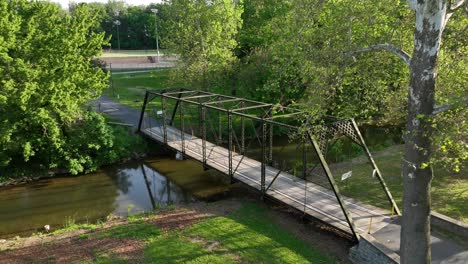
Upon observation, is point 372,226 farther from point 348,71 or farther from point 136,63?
point 136,63

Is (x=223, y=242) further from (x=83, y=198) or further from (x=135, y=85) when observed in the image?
(x=135, y=85)

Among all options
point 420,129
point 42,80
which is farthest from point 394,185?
point 42,80

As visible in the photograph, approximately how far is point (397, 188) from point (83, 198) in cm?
1420

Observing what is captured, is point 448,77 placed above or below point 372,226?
above

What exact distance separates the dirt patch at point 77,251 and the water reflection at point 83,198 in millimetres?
3452

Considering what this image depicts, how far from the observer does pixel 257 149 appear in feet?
81.7

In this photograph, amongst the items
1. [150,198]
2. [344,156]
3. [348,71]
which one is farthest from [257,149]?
[348,71]

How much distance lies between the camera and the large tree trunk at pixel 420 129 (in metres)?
6.54

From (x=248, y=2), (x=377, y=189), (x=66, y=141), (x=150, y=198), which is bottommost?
(x=150, y=198)

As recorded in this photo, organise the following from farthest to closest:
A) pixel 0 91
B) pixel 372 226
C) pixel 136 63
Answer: pixel 136 63 → pixel 0 91 → pixel 372 226

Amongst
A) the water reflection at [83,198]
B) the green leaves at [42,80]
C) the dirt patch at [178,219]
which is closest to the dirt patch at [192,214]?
the dirt patch at [178,219]

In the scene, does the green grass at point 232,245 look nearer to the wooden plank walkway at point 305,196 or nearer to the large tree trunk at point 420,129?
the wooden plank walkway at point 305,196

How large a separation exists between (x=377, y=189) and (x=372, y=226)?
4177 millimetres

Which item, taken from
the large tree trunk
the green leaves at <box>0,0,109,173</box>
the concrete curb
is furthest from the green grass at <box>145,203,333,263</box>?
the green leaves at <box>0,0,109,173</box>
